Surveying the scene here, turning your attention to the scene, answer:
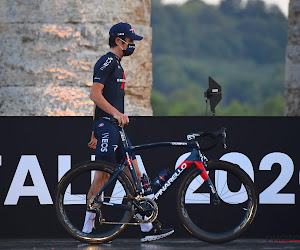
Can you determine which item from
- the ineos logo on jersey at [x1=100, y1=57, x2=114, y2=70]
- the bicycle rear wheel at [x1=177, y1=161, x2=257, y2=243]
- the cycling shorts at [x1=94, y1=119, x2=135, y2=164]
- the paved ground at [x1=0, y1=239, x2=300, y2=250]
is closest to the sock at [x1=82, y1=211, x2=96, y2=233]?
the paved ground at [x1=0, y1=239, x2=300, y2=250]

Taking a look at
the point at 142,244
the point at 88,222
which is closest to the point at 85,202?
the point at 88,222

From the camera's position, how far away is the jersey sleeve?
20.3 ft

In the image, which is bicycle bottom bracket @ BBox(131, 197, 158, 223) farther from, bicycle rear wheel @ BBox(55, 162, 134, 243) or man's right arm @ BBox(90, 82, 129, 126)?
man's right arm @ BBox(90, 82, 129, 126)

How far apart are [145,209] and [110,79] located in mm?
1126

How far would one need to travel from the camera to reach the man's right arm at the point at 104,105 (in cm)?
611

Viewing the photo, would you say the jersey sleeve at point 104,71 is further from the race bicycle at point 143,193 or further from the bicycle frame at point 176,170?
the bicycle frame at point 176,170

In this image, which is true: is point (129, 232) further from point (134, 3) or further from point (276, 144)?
point (134, 3)

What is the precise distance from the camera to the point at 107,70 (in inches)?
244

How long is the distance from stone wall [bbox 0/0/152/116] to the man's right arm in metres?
1.96

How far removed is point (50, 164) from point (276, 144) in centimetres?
208

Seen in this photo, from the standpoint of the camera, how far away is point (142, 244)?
6398mm

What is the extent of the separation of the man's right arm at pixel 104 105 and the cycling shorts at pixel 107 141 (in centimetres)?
13

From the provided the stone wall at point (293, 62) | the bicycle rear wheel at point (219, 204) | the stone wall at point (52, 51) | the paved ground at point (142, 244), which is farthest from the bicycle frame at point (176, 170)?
the stone wall at point (293, 62)

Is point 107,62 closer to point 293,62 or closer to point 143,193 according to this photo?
point 143,193
